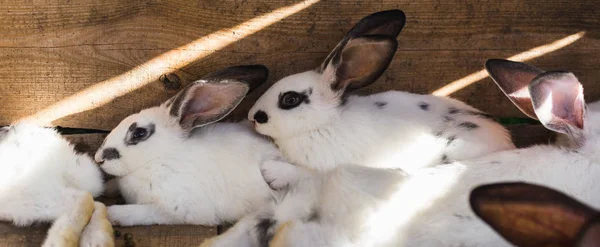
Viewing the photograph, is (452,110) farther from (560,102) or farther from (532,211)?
(532,211)

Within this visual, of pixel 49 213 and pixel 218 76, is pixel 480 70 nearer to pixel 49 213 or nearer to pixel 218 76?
pixel 218 76

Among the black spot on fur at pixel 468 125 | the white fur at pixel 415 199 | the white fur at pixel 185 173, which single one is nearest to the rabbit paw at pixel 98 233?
the white fur at pixel 185 173

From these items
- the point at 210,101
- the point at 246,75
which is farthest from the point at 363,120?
the point at 210,101

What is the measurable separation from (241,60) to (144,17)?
0.38 metres

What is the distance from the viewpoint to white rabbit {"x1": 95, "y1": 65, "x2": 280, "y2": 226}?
2520mm

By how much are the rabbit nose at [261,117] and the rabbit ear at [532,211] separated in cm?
119

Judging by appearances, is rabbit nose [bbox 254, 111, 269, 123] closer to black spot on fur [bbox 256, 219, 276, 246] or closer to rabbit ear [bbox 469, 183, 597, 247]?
black spot on fur [bbox 256, 219, 276, 246]

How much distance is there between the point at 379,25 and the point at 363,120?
340mm

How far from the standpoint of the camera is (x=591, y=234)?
4.80ft

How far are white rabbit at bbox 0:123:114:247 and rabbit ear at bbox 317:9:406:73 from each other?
0.98 metres

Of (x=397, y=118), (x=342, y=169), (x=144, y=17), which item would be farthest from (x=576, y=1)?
(x=144, y=17)

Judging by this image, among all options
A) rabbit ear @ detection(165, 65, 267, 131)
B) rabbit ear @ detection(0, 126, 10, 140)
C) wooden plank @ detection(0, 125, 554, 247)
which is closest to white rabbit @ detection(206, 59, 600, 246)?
wooden plank @ detection(0, 125, 554, 247)

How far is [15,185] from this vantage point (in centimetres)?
245

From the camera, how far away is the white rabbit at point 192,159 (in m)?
2.52
